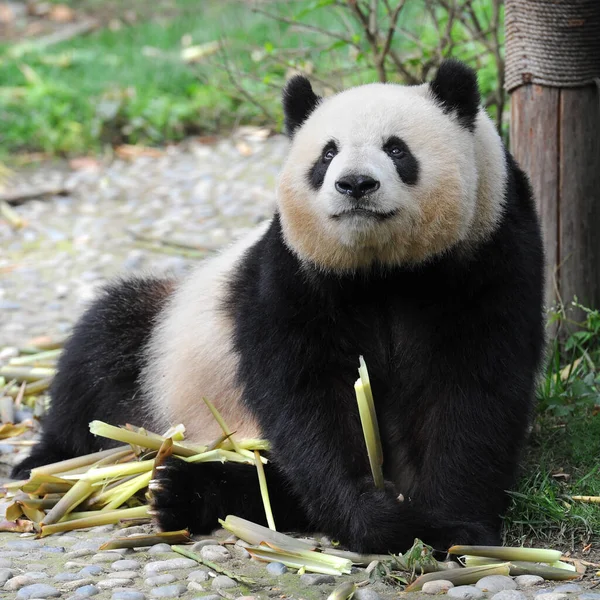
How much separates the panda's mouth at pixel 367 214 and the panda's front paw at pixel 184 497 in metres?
1.11

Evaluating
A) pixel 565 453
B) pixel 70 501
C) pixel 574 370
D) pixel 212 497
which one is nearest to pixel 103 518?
pixel 70 501

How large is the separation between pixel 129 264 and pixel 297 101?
343cm

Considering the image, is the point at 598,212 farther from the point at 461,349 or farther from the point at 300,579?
the point at 300,579

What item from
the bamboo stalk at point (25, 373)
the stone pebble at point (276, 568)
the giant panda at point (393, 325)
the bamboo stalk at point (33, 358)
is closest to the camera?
the stone pebble at point (276, 568)

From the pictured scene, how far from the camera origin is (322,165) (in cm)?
339

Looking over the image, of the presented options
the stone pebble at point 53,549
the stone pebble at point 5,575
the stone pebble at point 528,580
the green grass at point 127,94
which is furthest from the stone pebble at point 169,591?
the green grass at point 127,94

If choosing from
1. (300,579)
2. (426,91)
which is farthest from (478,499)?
(426,91)

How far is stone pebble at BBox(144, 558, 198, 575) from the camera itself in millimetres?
3141

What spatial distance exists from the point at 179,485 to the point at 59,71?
27.7 ft

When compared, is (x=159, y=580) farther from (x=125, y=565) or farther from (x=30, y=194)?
(x=30, y=194)

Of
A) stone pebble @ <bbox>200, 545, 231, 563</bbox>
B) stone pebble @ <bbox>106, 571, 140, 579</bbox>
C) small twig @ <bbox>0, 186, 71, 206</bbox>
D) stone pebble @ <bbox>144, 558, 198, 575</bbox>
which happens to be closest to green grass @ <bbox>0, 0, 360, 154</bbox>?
small twig @ <bbox>0, 186, 71, 206</bbox>

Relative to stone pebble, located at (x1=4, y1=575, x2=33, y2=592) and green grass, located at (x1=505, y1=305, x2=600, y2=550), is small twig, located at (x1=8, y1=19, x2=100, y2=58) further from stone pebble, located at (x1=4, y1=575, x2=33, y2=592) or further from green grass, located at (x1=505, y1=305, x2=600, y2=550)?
stone pebble, located at (x1=4, y1=575, x2=33, y2=592)

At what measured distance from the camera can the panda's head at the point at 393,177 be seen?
319 centimetres

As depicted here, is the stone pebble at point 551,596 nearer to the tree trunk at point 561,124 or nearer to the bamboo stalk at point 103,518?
the bamboo stalk at point 103,518
